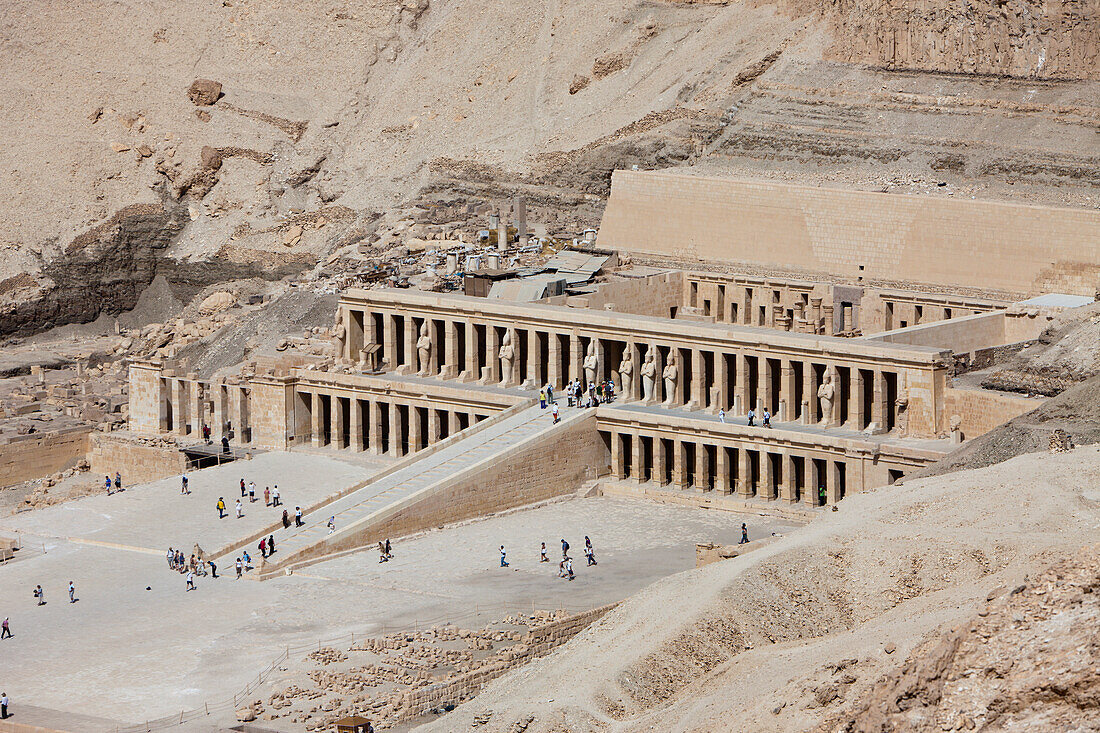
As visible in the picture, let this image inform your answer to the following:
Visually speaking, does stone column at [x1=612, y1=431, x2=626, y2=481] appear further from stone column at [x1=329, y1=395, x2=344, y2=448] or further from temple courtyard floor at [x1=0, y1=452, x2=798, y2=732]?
stone column at [x1=329, y1=395, x2=344, y2=448]

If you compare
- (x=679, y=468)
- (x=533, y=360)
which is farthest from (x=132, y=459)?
(x=679, y=468)

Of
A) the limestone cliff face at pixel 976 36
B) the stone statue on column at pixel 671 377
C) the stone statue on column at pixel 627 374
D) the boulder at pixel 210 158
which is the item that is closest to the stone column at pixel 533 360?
the stone statue on column at pixel 627 374

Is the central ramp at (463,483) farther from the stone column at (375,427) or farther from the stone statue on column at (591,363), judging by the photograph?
the stone column at (375,427)

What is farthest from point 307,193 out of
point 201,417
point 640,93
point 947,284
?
point 947,284

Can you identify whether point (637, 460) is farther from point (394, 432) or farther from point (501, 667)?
point (501, 667)

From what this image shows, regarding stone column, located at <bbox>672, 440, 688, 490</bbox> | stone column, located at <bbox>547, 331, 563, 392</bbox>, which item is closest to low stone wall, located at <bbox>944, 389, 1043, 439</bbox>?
stone column, located at <bbox>672, 440, 688, 490</bbox>

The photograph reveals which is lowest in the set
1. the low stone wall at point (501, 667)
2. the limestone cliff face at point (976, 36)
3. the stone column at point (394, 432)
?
the low stone wall at point (501, 667)

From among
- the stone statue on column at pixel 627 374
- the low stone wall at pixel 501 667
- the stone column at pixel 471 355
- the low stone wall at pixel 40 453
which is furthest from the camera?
the low stone wall at pixel 40 453
